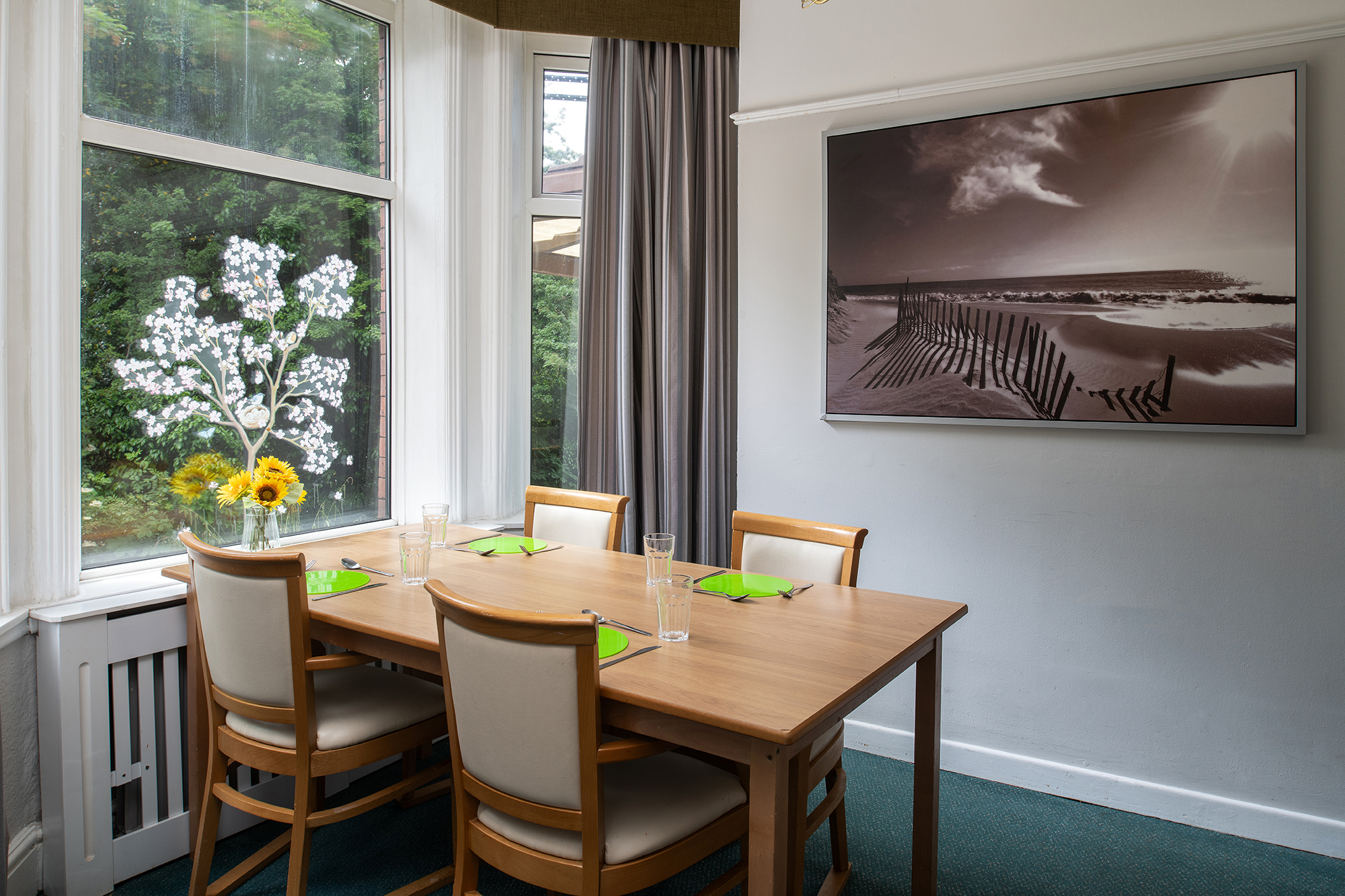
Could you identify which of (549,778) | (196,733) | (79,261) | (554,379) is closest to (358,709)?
(196,733)

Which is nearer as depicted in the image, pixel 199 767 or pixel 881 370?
pixel 199 767

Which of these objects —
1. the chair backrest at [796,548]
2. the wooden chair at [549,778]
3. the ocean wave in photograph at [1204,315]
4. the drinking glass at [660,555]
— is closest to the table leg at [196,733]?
the wooden chair at [549,778]

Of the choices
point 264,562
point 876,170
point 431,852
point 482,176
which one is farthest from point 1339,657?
point 482,176

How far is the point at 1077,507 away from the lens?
2.48 meters

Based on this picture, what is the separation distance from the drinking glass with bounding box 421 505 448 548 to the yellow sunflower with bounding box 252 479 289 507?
0.38 m

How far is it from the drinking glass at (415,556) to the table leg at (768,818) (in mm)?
1064

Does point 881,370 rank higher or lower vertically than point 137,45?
Result: lower

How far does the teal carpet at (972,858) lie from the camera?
6.67 ft

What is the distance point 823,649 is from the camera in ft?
5.16

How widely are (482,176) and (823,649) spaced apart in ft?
8.23

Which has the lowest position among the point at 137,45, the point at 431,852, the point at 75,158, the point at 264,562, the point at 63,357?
the point at 431,852

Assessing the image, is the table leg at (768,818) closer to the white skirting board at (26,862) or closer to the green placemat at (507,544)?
the green placemat at (507,544)

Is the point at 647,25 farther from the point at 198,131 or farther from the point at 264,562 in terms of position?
the point at 264,562

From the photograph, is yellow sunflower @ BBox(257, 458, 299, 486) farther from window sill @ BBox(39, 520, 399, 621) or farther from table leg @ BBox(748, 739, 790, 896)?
table leg @ BBox(748, 739, 790, 896)
